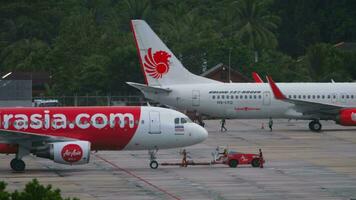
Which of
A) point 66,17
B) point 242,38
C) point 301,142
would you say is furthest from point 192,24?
point 301,142

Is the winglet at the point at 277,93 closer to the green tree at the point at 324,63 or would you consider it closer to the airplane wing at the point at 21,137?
the airplane wing at the point at 21,137

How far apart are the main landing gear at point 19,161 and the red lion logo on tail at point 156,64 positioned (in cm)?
2412

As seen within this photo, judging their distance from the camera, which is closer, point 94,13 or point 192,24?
point 192,24

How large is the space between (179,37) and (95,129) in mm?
68156

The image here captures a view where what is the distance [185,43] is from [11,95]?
41912 millimetres

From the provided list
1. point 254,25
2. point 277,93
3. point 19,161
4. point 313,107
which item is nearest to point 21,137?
point 19,161

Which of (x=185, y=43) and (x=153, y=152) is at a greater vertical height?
(x=185, y=43)

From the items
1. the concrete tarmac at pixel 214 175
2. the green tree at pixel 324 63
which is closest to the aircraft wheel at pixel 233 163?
the concrete tarmac at pixel 214 175

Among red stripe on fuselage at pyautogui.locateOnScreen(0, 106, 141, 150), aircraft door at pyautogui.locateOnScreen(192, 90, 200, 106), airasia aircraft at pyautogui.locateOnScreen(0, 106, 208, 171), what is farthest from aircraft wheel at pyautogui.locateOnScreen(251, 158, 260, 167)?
aircraft door at pyautogui.locateOnScreen(192, 90, 200, 106)

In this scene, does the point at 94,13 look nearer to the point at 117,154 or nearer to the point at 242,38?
the point at 242,38

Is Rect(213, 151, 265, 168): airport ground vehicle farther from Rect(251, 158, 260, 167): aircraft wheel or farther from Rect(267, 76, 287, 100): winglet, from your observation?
Rect(267, 76, 287, 100): winglet

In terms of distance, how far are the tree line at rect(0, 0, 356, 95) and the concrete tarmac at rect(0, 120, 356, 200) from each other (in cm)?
3647

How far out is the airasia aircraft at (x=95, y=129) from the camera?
5366 cm

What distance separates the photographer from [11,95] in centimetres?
7812
